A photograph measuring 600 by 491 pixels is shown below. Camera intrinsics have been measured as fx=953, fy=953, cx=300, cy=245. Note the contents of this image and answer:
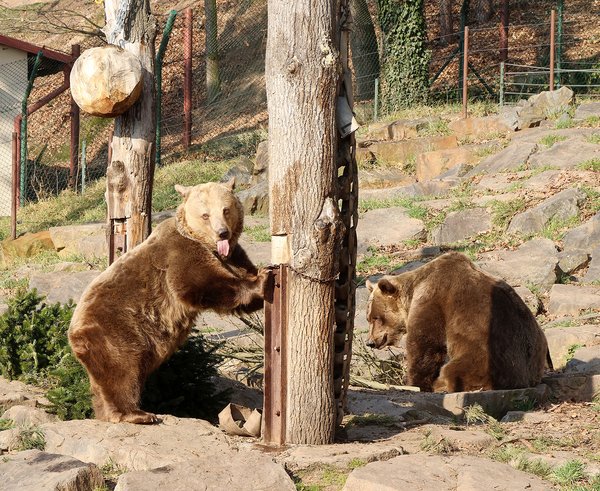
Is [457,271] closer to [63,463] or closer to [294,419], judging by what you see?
[294,419]

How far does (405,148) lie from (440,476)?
1519 centimetres

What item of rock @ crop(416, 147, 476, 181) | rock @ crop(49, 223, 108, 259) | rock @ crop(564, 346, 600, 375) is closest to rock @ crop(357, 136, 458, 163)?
rock @ crop(416, 147, 476, 181)

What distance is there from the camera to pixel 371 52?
2562 centimetres

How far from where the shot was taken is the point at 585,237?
13.8 meters

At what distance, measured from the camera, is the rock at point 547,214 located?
48.2ft

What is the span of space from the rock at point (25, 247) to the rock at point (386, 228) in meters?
5.73

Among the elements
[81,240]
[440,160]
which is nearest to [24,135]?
[81,240]

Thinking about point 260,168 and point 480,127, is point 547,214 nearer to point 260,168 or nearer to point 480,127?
point 480,127

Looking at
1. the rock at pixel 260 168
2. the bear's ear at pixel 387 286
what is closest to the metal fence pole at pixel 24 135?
the rock at pixel 260 168

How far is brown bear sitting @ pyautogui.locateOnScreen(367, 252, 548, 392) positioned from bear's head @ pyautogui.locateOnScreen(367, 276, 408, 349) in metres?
0.51

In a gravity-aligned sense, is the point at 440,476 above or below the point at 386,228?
below

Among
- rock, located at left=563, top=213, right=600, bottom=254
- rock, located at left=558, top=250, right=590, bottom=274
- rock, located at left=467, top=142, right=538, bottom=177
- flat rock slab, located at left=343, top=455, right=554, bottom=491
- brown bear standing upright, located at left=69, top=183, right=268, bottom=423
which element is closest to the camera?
flat rock slab, located at left=343, top=455, right=554, bottom=491

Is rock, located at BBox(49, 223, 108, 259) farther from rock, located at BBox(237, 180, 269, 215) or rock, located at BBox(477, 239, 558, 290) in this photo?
rock, located at BBox(477, 239, 558, 290)

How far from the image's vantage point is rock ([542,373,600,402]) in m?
8.39
